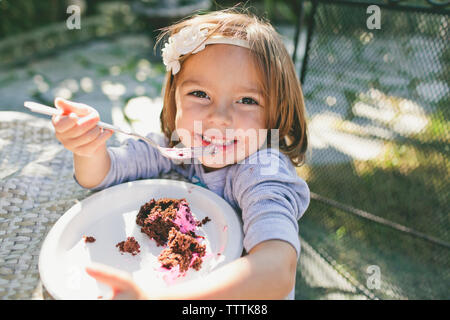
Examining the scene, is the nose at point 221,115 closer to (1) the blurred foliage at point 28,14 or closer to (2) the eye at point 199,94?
(2) the eye at point 199,94

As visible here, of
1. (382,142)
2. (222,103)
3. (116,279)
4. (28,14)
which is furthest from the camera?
(28,14)

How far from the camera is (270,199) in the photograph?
0.85 metres

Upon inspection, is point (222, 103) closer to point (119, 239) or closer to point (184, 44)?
point (184, 44)

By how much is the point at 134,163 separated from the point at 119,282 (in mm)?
522

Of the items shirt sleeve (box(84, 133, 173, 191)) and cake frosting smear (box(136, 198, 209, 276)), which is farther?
shirt sleeve (box(84, 133, 173, 191))

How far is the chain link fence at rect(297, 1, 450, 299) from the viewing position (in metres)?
1.36

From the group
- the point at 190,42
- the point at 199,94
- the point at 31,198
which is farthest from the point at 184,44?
the point at 31,198

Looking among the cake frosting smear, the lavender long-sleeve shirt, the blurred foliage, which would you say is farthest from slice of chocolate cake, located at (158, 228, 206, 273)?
the blurred foliage

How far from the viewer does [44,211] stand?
977 mm

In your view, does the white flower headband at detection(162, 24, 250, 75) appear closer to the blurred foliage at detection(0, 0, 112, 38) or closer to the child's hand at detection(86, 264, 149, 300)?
the child's hand at detection(86, 264, 149, 300)

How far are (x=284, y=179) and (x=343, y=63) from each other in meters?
0.81

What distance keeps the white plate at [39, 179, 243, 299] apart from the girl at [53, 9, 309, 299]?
0.22ft

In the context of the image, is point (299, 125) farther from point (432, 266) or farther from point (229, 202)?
point (432, 266)

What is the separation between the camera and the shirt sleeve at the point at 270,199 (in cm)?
78
